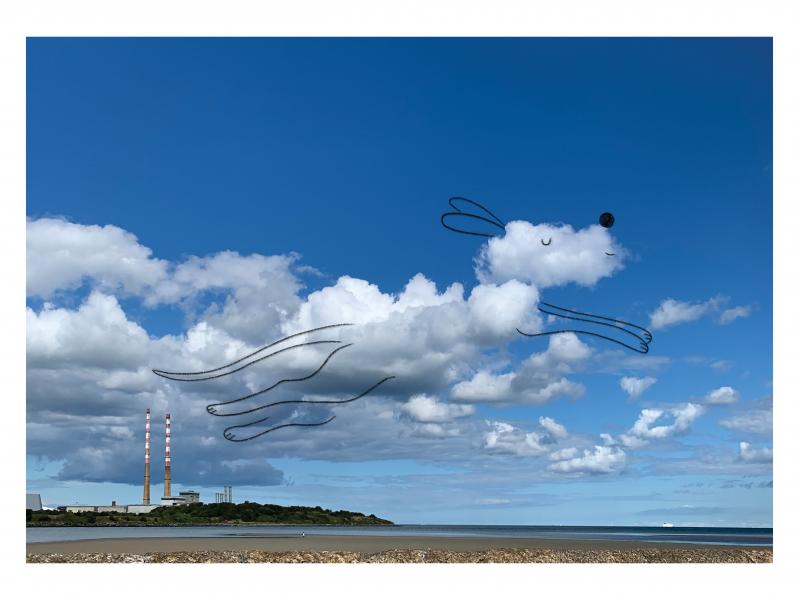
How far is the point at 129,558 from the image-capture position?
41000 mm

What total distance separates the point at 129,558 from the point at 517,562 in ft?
59.6

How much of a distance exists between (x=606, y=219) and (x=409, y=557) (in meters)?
18.3

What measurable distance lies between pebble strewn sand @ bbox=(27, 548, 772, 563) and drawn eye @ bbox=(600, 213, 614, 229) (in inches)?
634

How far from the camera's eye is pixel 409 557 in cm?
4172

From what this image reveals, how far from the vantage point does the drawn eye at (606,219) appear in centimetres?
4058

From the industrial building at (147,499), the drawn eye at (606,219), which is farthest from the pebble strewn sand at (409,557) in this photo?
the industrial building at (147,499)

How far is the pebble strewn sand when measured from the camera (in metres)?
40.7

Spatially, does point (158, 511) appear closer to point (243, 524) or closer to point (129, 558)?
point (243, 524)

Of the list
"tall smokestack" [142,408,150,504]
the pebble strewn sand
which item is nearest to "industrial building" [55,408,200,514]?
"tall smokestack" [142,408,150,504]

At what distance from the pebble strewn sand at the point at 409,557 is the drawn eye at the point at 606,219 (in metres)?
16.1

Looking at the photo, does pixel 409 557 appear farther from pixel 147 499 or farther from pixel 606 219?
pixel 147 499
